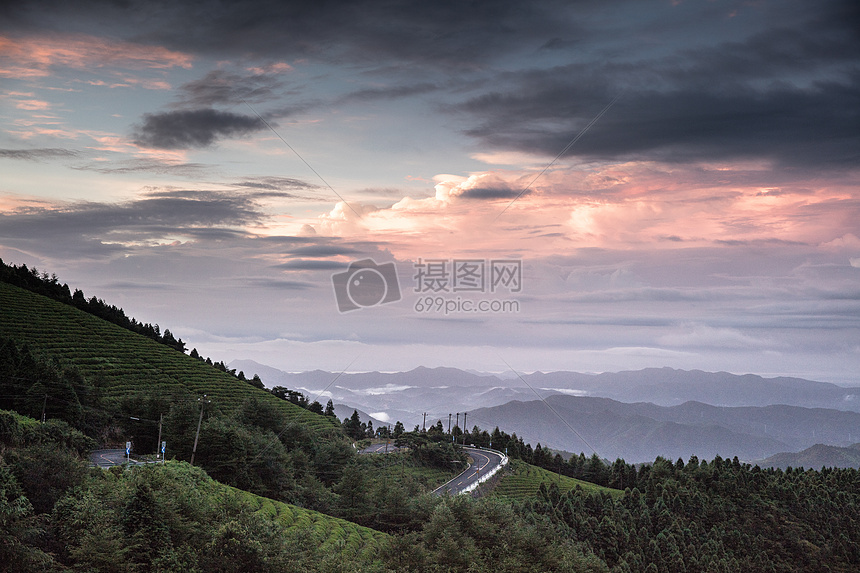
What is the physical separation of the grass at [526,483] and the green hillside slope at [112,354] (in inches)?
1456

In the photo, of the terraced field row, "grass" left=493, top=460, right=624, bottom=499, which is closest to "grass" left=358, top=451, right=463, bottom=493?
"grass" left=493, top=460, right=624, bottom=499

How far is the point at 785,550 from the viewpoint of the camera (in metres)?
75.8

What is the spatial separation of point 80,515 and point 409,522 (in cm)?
3891

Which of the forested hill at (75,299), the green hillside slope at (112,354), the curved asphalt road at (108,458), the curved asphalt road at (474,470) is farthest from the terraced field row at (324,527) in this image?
the forested hill at (75,299)

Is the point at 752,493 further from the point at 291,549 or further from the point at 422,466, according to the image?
the point at 291,549

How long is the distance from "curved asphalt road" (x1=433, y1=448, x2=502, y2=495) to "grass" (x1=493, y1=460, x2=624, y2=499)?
3656mm

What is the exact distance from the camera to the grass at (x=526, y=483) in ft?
312

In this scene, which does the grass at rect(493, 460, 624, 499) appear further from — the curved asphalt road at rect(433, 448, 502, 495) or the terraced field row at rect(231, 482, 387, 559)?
the terraced field row at rect(231, 482, 387, 559)

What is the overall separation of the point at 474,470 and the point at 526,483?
9.68 meters

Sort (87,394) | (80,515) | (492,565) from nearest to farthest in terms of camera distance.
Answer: (80,515) < (492,565) < (87,394)

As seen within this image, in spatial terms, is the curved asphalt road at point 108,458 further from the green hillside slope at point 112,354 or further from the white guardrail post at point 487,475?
the white guardrail post at point 487,475

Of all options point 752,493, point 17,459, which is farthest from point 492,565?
point 752,493

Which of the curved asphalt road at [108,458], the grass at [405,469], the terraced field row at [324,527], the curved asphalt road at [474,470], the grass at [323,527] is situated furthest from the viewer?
the grass at [405,469]

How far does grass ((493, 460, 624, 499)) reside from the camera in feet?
312
